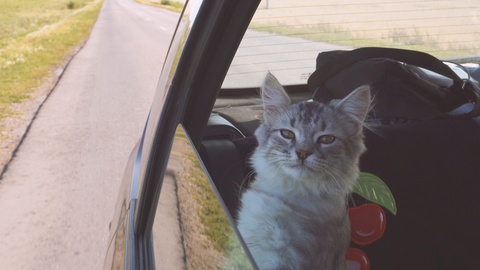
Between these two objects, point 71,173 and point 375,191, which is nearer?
point 375,191

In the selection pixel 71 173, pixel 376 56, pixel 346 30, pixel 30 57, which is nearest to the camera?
pixel 376 56

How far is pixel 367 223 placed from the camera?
126 centimetres

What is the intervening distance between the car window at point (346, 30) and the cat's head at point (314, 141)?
46 centimetres

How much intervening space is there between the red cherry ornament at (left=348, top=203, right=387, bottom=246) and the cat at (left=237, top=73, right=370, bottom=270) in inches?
2.7

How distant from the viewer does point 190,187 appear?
4.59ft

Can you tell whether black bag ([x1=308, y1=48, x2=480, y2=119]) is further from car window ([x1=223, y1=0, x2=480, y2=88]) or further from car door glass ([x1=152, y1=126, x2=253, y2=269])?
car door glass ([x1=152, y1=126, x2=253, y2=269])

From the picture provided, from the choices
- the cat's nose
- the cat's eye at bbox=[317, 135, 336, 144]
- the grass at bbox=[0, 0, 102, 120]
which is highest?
the cat's eye at bbox=[317, 135, 336, 144]

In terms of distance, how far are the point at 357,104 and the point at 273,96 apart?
0.18 m

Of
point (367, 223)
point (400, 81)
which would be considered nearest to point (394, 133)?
point (400, 81)

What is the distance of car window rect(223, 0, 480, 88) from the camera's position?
63.4 inches

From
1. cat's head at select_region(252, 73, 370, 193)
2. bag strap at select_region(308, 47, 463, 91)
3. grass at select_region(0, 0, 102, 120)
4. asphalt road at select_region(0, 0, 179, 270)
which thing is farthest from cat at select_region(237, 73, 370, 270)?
grass at select_region(0, 0, 102, 120)

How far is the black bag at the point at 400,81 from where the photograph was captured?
150 centimetres

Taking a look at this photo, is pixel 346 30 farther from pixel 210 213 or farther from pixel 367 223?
pixel 210 213

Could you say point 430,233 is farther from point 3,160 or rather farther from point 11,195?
point 3,160
